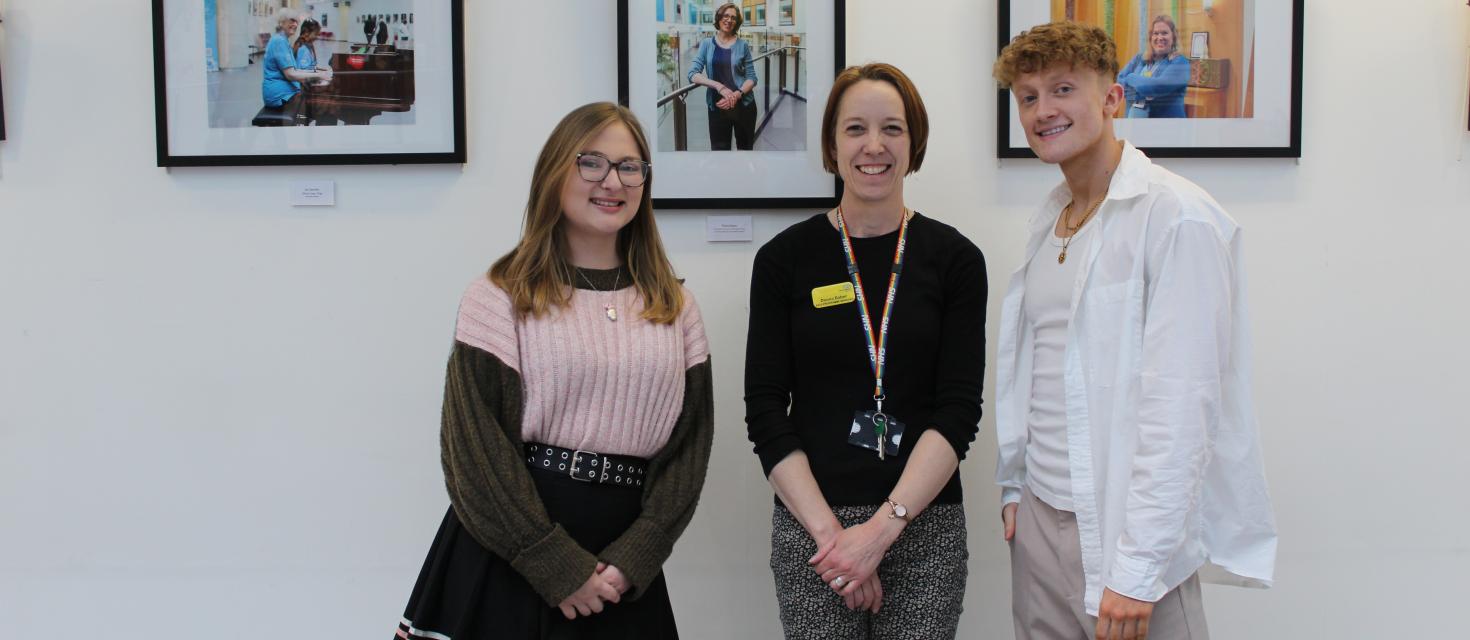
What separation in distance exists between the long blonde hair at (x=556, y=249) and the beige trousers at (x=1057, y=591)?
750 mm

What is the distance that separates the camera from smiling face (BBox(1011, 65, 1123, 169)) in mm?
1474

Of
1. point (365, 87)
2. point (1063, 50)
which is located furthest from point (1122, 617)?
point (365, 87)

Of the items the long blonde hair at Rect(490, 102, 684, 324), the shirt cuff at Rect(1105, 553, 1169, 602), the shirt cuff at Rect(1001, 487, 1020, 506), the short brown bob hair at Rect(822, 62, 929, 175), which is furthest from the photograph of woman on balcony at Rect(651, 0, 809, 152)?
the shirt cuff at Rect(1105, 553, 1169, 602)

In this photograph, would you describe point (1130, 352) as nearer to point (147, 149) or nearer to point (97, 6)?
point (147, 149)

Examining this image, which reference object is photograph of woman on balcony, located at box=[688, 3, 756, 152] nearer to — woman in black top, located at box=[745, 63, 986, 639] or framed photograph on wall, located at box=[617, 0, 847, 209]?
framed photograph on wall, located at box=[617, 0, 847, 209]

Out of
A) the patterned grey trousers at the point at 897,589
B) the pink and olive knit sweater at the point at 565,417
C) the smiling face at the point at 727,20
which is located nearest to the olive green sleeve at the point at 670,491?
the pink and olive knit sweater at the point at 565,417

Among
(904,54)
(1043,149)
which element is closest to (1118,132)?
Result: (904,54)

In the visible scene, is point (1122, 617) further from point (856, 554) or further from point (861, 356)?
point (861, 356)

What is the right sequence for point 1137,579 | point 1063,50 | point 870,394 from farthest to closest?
1. point 870,394
2. point 1063,50
3. point 1137,579

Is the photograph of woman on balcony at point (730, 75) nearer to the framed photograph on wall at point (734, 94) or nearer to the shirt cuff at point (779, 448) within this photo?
the framed photograph on wall at point (734, 94)

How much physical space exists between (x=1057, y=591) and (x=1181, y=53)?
4.80ft

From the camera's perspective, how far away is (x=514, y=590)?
1.54 metres

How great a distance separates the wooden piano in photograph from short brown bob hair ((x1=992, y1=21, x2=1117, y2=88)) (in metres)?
1.46

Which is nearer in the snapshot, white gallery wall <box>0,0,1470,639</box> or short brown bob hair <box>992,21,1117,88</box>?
short brown bob hair <box>992,21,1117,88</box>
